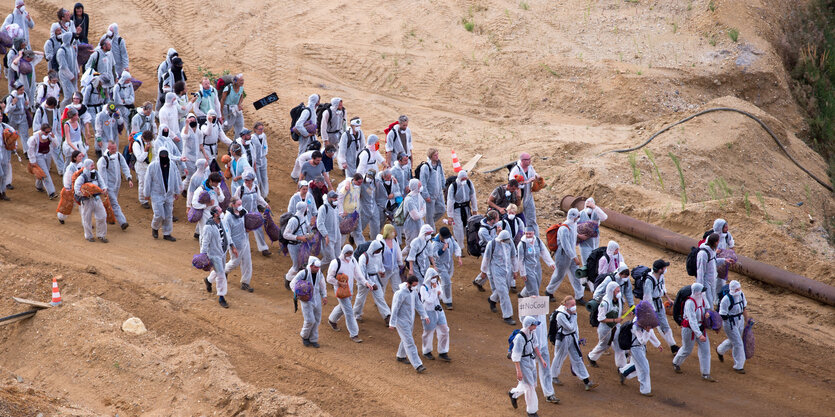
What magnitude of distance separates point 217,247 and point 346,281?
2466 mm

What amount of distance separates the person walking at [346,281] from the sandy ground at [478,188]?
318mm

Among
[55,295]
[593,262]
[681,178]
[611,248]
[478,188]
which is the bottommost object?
[55,295]

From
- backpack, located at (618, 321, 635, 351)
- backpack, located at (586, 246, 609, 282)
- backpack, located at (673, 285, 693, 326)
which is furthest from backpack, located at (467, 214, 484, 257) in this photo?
backpack, located at (673, 285, 693, 326)

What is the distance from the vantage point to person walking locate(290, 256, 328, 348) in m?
14.1

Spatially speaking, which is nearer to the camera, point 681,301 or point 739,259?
point 681,301

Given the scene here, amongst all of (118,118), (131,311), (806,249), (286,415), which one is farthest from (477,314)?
(118,118)

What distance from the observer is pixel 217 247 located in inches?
599

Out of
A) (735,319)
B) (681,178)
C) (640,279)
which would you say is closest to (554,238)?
(640,279)

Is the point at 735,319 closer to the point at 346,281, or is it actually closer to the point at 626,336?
the point at 626,336

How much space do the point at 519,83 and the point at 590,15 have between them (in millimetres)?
3868

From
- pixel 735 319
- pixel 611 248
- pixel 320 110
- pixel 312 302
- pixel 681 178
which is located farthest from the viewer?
pixel 681 178

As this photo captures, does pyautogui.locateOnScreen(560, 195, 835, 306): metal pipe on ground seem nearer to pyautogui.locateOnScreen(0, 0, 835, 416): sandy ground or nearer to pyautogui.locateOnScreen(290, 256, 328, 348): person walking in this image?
pyautogui.locateOnScreen(0, 0, 835, 416): sandy ground

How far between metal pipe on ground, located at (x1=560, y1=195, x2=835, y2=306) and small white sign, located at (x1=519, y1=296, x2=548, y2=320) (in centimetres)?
656

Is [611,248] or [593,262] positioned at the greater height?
[611,248]
